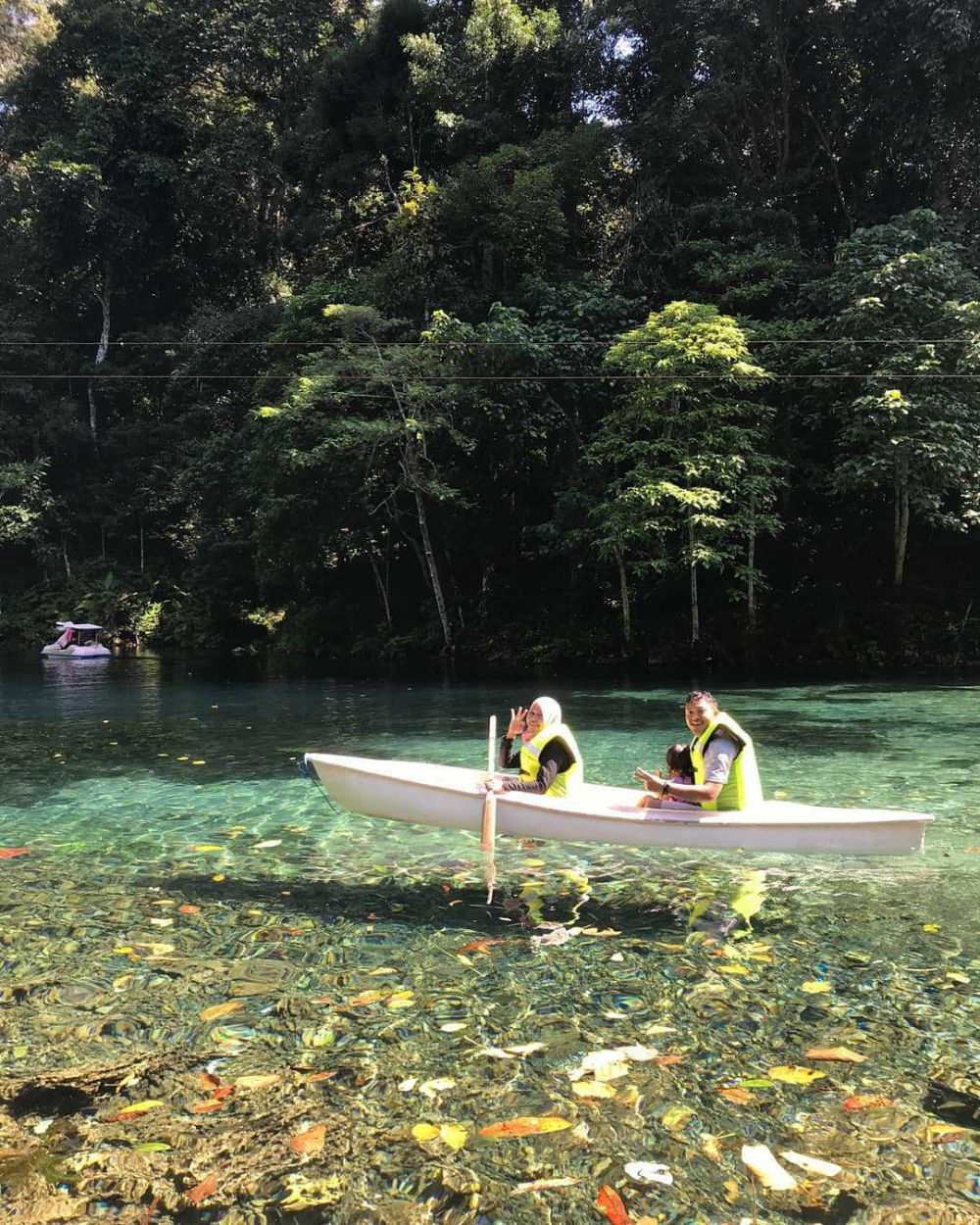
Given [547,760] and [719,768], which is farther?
[547,760]

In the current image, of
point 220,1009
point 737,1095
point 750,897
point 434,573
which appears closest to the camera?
point 737,1095

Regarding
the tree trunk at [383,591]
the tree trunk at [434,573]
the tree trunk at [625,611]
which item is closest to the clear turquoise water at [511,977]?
the tree trunk at [625,611]

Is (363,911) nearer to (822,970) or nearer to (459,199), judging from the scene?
(822,970)

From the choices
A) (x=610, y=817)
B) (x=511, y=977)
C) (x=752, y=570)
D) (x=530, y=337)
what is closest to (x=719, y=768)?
(x=610, y=817)

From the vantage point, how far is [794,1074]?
358 cm

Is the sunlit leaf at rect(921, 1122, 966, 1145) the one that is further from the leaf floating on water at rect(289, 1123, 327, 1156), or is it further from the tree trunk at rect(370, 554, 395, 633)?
the tree trunk at rect(370, 554, 395, 633)

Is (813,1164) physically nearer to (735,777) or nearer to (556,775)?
(735,777)

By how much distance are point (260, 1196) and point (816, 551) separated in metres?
24.6

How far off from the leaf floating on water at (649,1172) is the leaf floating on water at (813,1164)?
1.35 ft

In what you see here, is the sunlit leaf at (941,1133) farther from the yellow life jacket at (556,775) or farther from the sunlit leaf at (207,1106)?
the yellow life jacket at (556,775)

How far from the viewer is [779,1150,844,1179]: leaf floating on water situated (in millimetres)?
2971

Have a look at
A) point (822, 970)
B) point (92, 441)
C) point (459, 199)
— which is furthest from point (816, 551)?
point (92, 441)

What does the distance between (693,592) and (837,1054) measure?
18815 millimetres

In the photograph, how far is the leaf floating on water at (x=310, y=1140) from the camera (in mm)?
3131
